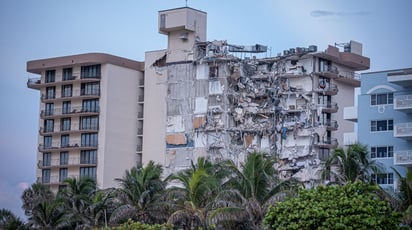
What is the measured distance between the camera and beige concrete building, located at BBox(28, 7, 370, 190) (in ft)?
313

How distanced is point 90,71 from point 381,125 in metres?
38.6

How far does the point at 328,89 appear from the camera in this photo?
95.2 m

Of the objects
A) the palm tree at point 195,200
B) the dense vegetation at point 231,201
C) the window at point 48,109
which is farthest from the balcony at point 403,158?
the window at point 48,109

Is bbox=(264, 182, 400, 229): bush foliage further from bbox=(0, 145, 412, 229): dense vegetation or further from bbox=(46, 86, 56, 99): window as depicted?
bbox=(46, 86, 56, 99): window

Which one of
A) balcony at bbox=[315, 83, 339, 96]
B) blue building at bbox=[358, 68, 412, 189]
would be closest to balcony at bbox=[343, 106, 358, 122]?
blue building at bbox=[358, 68, 412, 189]

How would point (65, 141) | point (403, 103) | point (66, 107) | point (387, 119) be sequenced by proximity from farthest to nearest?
point (66, 107)
point (65, 141)
point (387, 119)
point (403, 103)

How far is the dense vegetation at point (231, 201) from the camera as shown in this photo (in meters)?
45.2

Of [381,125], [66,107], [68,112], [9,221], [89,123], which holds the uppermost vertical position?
[66,107]

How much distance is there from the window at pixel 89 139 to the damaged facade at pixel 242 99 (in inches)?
211

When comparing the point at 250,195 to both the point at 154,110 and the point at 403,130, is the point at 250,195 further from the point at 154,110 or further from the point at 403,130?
the point at 154,110

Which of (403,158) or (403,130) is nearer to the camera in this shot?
(403,158)

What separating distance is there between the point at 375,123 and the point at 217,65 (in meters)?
26.6

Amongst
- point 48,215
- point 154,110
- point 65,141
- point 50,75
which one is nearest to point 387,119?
point 48,215

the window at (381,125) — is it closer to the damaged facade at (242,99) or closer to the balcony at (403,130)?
the balcony at (403,130)
